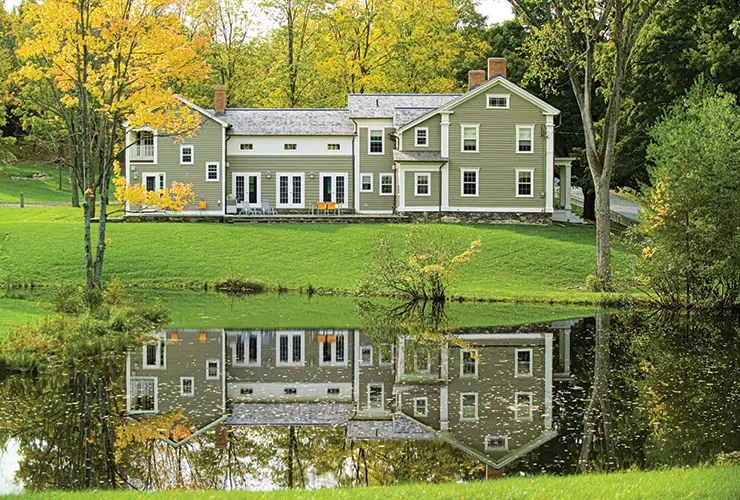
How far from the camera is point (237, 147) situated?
48.8 metres

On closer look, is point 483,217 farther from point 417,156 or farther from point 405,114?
point 405,114

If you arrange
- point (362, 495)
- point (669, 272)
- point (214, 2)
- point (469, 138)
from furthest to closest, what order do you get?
point (214, 2) < point (469, 138) < point (669, 272) < point (362, 495)

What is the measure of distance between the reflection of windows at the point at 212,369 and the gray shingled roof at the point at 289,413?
2492mm

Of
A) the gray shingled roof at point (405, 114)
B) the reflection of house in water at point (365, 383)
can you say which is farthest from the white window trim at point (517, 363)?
the gray shingled roof at point (405, 114)

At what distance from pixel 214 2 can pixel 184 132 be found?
36.9 m

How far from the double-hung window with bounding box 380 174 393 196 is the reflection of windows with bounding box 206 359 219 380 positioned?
3046 cm

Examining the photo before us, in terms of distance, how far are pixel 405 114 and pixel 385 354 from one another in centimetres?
2924

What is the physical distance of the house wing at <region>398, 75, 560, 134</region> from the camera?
151 feet

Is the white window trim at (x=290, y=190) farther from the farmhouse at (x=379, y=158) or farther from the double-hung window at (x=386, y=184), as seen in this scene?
the double-hung window at (x=386, y=184)

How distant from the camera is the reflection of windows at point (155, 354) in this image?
18.3 m

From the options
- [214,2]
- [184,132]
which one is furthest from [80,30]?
[214,2]

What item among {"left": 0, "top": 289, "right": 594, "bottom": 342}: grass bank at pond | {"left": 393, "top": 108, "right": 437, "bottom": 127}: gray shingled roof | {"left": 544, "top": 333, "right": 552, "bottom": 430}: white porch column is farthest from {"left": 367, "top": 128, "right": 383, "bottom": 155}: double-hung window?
{"left": 544, "top": 333, "right": 552, "bottom": 430}: white porch column

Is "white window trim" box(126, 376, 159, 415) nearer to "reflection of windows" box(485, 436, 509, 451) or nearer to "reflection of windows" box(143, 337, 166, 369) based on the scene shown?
"reflection of windows" box(143, 337, 166, 369)

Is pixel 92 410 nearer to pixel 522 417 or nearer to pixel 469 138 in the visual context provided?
pixel 522 417
